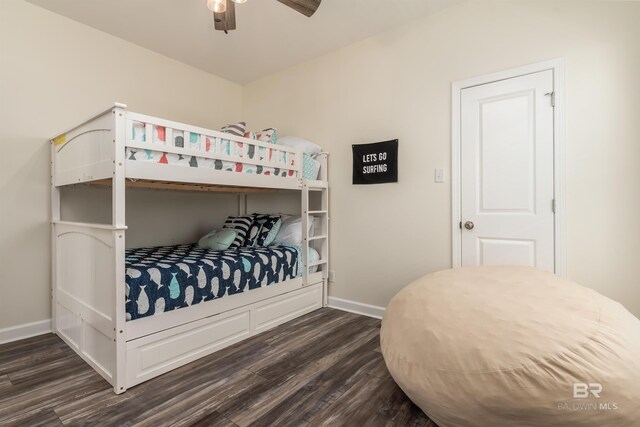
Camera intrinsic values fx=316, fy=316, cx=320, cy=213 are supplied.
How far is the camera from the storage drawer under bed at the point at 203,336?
1.79 metres

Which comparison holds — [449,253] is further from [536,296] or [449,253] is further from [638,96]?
[638,96]

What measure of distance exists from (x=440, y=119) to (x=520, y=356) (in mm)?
1915

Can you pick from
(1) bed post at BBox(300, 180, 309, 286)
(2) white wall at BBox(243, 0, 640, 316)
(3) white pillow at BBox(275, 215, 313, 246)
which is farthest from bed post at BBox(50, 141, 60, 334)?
(2) white wall at BBox(243, 0, 640, 316)

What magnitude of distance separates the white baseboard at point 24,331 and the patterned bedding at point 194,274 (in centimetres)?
80

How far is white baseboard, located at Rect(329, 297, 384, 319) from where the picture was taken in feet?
9.41

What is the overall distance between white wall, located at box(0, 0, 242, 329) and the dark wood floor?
1.63 ft

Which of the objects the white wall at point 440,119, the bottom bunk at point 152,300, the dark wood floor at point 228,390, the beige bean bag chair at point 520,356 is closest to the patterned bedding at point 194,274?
the bottom bunk at point 152,300

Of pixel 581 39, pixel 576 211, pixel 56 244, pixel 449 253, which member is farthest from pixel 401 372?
pixel 56 244

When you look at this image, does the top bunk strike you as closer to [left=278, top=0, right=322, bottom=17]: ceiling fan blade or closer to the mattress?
the mattress

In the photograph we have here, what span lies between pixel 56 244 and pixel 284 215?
Answer: 6.27 feet

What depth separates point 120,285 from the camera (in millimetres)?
1708

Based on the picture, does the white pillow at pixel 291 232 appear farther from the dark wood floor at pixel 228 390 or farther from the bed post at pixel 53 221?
the bed post at pixel 53 221

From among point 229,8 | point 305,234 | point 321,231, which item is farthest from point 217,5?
point 321,231

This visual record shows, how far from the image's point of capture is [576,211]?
2010 mm
